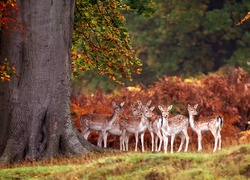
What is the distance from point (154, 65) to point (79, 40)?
22.3 meters

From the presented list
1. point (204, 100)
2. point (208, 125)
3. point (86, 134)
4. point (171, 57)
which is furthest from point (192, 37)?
point (208, 125)

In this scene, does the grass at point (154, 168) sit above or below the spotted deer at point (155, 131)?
below

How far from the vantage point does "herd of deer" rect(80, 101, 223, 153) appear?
62.4 feet

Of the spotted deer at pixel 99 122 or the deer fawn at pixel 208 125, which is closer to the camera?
the deer fawn at pixel 208 125

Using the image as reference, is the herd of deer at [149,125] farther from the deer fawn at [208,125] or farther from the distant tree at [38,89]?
the distant tree at [38,89]

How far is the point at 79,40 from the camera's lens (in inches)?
893

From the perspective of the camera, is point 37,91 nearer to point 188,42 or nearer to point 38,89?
point 38,89

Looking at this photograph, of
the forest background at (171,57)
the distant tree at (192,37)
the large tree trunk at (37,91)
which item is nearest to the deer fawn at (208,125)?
the forest background at (171,57)

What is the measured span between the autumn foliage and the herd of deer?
2.16 feet

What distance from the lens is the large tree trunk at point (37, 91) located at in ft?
60.7

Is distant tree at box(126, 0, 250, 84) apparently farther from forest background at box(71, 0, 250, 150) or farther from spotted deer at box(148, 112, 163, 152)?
spotted deer at box(148, 112, 163, 152)

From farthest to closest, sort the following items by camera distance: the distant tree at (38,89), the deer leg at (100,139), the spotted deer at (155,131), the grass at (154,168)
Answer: the deer leg at (100,139), the spotted deer at (155,131), the distant tree at (38,89), the grass at (154,168)

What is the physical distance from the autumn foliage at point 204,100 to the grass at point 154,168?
4.93m

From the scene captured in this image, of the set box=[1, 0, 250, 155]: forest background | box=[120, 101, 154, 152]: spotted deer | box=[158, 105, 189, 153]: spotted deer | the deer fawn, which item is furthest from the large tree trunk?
the deer fawn
